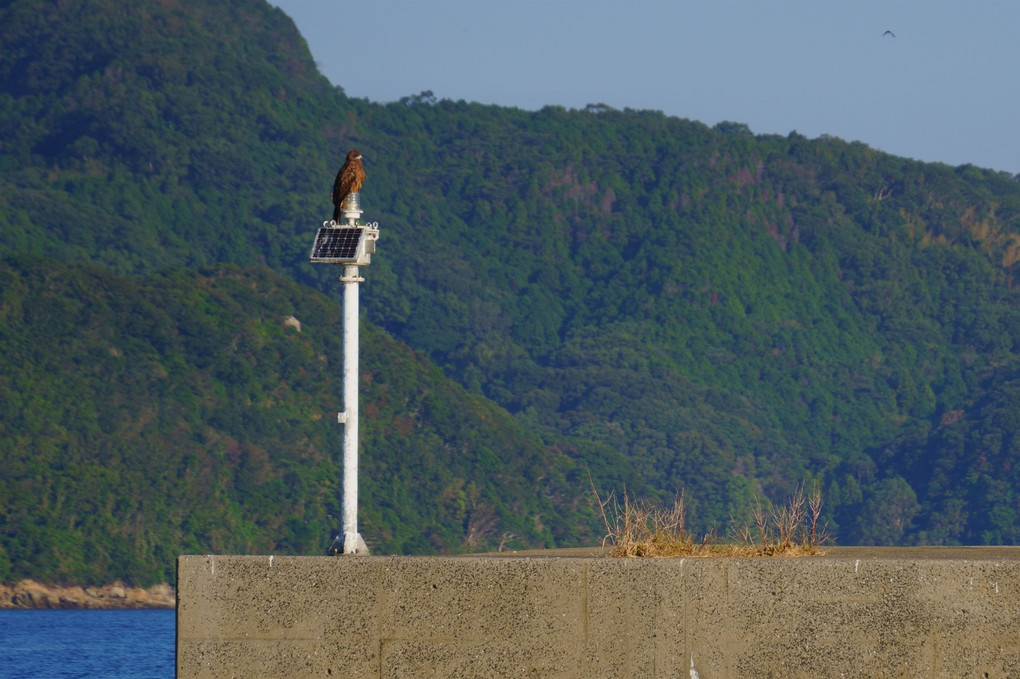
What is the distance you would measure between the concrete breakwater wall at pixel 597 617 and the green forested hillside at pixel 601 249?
302ft

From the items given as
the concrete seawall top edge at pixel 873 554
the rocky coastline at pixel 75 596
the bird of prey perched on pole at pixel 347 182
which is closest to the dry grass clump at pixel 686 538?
the concrete seawall top edge at pixel 873 554

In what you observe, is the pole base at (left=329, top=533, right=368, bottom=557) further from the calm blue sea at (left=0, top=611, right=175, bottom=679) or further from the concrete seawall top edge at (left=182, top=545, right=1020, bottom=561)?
the calm blue sea at (left=0, top=611, right=175, bottom=679)

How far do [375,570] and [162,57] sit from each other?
483 feet

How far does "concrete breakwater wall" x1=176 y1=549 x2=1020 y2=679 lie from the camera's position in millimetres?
7984

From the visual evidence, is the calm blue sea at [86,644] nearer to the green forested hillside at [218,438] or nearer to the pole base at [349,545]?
the green forested hillside at [218,438]

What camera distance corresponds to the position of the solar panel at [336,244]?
9.62m

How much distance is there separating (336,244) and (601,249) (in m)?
147

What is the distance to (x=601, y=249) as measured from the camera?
156 metres

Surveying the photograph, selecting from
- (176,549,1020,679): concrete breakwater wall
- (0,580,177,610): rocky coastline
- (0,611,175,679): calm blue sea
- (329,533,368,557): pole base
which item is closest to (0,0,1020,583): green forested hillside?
(0,580,177,610): rocky coastline

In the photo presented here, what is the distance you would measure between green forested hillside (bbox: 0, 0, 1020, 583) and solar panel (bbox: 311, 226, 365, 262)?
3573 inches

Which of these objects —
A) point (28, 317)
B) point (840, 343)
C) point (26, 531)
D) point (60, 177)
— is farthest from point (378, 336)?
point (840, 343)

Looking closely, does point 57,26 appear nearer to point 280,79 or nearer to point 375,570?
point 280,79

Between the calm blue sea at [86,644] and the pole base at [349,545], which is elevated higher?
the pole base at [349,545]

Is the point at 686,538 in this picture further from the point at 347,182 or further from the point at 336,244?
the point at 347,182
